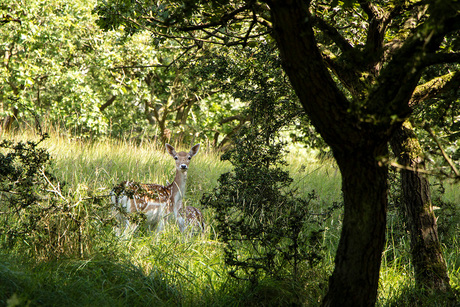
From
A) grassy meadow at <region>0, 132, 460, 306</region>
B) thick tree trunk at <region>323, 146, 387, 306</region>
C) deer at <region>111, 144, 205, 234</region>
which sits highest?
thick tree trunk at <region>323, 146, 387, 306</region>

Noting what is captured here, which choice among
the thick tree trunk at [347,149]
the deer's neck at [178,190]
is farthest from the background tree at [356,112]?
the deer's neck at [178,190]

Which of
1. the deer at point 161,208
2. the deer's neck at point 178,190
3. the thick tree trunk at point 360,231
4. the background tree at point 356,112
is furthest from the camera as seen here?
the deer's neck at point 178,190

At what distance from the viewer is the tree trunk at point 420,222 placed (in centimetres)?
431

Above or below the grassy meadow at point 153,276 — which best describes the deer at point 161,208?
above

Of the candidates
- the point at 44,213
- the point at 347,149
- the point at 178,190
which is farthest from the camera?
the point at 178,190

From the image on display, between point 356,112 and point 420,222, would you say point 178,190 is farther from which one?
point 356,112

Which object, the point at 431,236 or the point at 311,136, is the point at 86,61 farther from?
the point at 431,236

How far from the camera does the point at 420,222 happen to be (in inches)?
174

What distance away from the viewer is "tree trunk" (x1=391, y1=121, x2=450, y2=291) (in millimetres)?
4309

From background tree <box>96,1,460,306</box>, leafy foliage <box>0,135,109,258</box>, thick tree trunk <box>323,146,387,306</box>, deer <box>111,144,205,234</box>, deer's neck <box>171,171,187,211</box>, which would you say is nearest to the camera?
background tree <box>96,1,460,306</box>

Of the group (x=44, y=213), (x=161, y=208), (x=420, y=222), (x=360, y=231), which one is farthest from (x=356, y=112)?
(x=161, y=208)

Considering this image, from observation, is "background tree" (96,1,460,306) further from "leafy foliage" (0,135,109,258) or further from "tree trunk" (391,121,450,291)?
"leafy foliage" (0,135,109,258)

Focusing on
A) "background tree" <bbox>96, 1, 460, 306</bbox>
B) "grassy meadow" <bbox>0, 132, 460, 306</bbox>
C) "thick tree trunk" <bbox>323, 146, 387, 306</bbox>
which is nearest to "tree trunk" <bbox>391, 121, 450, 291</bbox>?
"grassy meadow" <bbox>0, 132, 460, 306</bbox>

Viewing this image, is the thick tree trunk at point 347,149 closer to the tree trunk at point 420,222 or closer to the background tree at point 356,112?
the background tree at point 356,112
